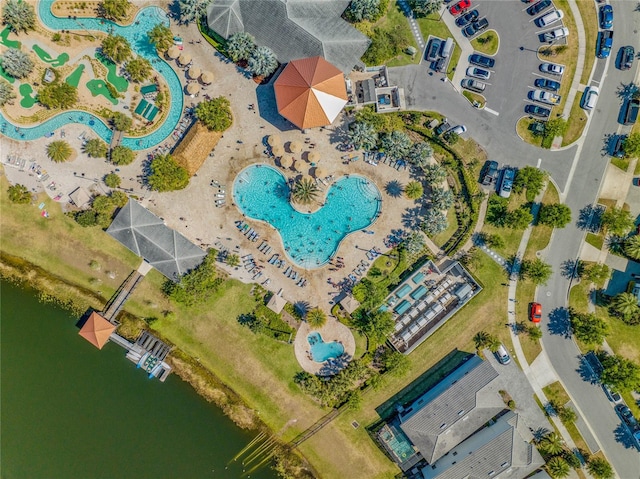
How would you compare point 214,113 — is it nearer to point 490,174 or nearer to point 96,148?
point 96,148

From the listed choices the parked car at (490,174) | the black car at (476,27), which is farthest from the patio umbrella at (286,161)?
the black car at (476,27)

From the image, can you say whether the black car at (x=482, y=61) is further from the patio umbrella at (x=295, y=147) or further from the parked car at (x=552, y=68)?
the patio umbrella at (x=295, y=147)

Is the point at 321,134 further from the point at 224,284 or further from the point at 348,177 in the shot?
the point at 224,284

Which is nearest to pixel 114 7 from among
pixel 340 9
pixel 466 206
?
pixel 340 9

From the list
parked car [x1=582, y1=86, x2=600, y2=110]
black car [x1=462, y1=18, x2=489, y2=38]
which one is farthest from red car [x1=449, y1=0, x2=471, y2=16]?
parked car [x1=582, y1=86, x2=600, y2=110]

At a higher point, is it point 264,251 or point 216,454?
point 264,251

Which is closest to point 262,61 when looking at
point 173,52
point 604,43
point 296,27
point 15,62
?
point 296,27

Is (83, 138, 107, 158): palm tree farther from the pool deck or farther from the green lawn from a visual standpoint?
the green lawn
